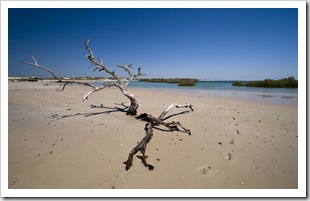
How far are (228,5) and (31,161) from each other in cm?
530

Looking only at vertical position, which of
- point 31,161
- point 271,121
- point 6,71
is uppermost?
point 6,71

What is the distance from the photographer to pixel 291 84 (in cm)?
2623

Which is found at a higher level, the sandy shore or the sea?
the sea

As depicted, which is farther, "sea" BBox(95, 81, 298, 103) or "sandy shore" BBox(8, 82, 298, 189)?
"sea" BBox(95, 81, 298, 103)

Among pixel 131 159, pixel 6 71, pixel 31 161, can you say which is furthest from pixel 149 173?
pixel 6 71

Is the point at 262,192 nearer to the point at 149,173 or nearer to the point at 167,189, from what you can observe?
the point at 167,189

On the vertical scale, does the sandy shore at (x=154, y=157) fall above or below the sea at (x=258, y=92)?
below

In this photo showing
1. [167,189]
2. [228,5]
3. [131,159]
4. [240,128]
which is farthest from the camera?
[240,128]

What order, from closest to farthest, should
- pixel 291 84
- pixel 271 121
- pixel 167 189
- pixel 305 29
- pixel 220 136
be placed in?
1. pixel 167 189
2. pixel 305 29
3. pixel 220 136
4. pixel 271 121
5. pixel 291 84

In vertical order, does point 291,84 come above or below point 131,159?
above

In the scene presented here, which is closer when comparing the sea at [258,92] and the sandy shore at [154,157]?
the sandy shore at [154,157]

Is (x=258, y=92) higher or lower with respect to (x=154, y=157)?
higher

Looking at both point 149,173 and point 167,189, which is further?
point 149,173

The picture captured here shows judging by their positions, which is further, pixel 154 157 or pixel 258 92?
pixel 258 92
